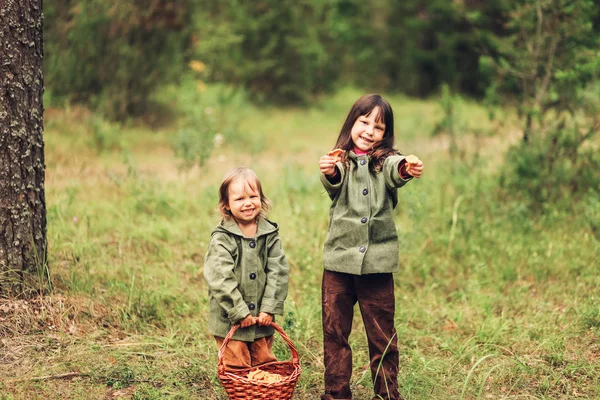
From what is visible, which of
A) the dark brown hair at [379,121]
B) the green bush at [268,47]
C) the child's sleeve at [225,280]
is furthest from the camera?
the green bush at [268,47]

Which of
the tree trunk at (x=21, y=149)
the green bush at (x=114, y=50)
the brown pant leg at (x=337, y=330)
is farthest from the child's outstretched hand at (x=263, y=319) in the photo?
the green bush at (x=114, y=50)

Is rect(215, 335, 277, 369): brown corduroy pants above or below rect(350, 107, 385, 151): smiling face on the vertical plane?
below

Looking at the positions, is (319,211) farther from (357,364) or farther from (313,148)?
(313,148)

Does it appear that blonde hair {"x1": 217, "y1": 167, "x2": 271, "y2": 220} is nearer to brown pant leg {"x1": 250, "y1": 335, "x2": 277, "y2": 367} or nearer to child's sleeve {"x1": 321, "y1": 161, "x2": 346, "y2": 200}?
child's sleeve {"x1": 321, "y1": 161, "x2": 346, "y2": 200}

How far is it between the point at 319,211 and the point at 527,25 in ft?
9.47

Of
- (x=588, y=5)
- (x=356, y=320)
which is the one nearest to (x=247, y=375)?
(x=356, y=320)

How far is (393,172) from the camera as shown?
11.4 ft

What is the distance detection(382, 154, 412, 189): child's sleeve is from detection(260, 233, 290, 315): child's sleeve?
2.21ft

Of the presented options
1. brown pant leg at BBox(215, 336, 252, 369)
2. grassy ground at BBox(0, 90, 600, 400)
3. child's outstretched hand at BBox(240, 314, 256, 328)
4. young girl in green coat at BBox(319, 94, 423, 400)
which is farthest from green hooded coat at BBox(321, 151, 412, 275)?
grassy ground at BBox(0, 90, 600, 400)

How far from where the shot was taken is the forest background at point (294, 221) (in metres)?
3.98

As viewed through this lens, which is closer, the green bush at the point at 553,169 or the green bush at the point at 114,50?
the green bush at the point at 553,169

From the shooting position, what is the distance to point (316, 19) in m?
15.5

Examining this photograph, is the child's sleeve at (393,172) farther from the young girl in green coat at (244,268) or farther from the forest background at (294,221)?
the forest background at (294,221)

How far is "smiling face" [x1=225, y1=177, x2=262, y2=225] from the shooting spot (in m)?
3.46
